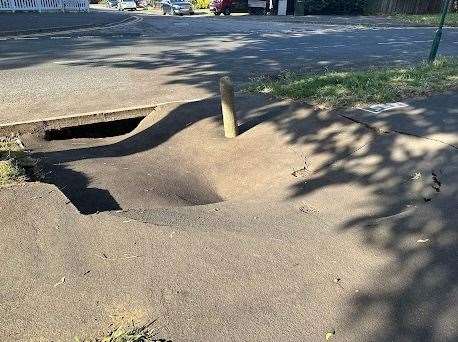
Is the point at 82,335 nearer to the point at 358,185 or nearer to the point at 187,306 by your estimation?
the point at 187,306

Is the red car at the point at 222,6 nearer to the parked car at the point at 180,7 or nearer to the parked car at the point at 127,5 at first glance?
the parked car at the point at 180,7

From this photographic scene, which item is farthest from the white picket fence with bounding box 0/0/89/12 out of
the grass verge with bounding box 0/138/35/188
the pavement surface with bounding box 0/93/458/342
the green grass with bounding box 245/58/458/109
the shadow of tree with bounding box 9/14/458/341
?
the pavement surface with bounding box 0/93/458/342

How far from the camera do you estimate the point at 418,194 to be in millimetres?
4082

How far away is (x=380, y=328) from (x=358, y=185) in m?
2.07

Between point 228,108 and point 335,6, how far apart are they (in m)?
29.4

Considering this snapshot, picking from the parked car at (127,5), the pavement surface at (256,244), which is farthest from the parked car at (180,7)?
the pavement surface at (256,244)

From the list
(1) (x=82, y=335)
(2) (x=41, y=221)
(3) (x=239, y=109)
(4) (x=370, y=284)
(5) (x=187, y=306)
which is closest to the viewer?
(1) (x=82, y=335)

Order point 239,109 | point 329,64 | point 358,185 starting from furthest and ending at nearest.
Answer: point 329,64, point 239,109, point 358,185

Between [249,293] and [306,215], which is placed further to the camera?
[306,215]

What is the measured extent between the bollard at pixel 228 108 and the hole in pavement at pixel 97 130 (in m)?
1.94

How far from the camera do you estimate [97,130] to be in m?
7.42

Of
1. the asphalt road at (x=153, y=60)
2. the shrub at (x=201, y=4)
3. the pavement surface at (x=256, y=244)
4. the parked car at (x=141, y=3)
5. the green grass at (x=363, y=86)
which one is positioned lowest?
the parked car at (x=141, y=3)

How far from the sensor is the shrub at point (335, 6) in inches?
1266

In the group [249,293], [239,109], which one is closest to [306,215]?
[249,293]
